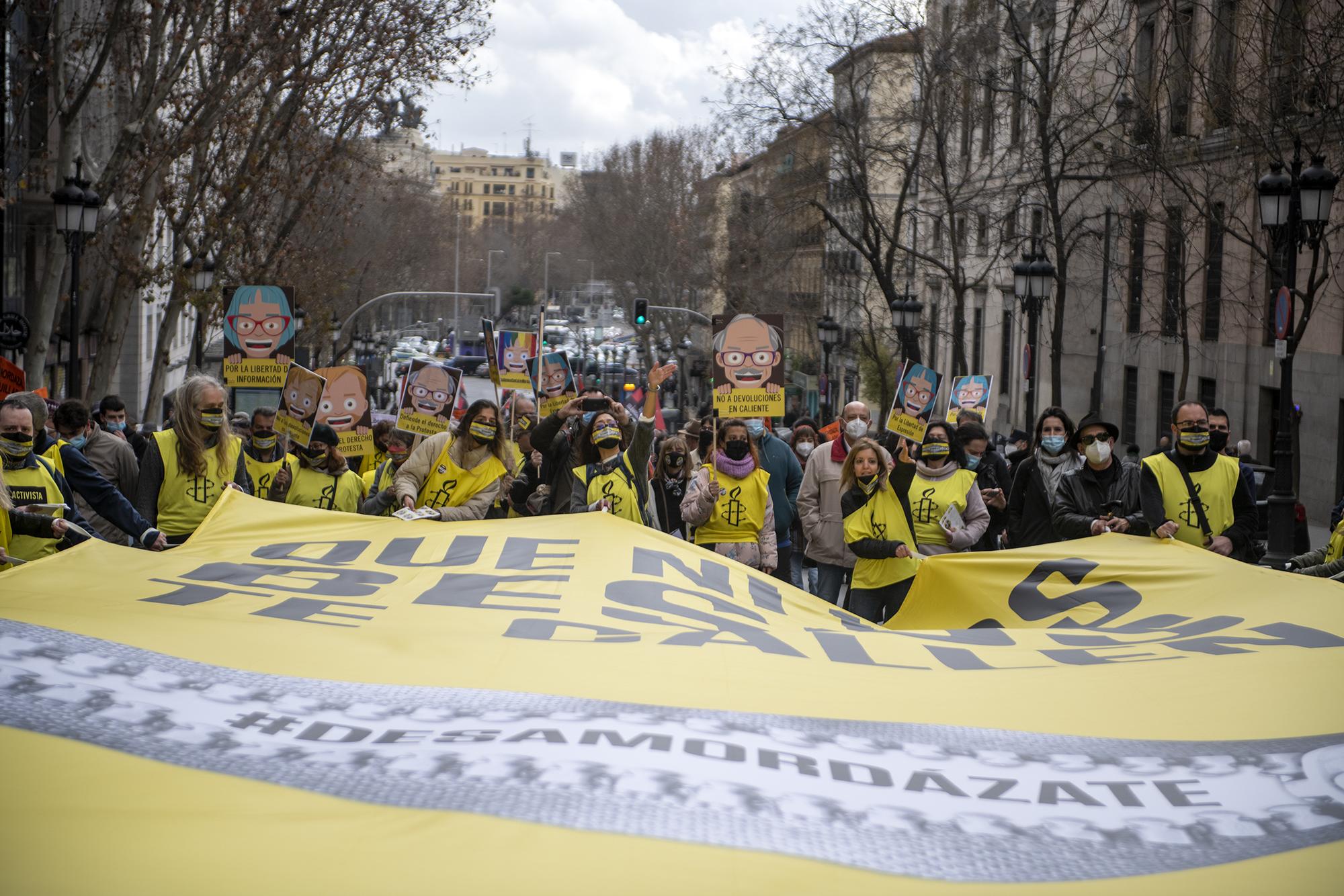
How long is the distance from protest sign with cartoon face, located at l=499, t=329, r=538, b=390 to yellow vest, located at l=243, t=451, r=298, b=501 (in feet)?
18.4

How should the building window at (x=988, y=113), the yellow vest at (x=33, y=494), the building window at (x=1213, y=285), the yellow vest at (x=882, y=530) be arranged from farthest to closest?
the building window at (x=1213, y=285) → the building window at (x=988, y=113) → the yellow vest at (x=882, y=530) → the yellow vest at (x=33, y=494)

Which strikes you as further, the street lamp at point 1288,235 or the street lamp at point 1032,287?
the street lamp at point 1032,287

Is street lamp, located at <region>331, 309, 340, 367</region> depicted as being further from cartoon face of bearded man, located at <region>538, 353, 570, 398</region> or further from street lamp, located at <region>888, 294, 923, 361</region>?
cartoon face of bearded man, located at <region>538, 353, 570, 398</region>

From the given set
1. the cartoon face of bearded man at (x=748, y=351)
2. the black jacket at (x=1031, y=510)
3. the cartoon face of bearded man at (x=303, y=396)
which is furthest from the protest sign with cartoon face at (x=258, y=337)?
the black jacket at (x=1031, y=510)

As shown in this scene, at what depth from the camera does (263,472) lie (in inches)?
385

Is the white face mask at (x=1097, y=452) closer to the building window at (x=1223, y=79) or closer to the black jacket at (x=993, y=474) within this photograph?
the black jacket at (x=993, y=474)

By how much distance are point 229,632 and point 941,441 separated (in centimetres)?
505

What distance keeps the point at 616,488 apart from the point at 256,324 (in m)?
6.04

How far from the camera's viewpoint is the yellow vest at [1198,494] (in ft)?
27.9

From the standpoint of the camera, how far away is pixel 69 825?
11.2 feet

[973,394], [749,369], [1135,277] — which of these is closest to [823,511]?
[749,369]

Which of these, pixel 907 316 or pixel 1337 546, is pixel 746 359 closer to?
pixel 1337 546

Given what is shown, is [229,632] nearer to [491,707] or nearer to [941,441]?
[491,707]

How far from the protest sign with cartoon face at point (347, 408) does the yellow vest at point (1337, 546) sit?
6.92m
